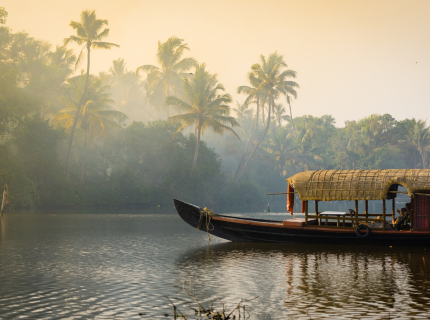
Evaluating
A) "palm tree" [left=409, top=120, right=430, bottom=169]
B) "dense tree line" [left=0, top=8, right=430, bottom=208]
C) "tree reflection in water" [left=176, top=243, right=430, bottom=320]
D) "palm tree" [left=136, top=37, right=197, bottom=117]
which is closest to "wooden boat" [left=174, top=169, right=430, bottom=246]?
"tree reflection in water" [left=176, top=243, right=430, bottom=320]

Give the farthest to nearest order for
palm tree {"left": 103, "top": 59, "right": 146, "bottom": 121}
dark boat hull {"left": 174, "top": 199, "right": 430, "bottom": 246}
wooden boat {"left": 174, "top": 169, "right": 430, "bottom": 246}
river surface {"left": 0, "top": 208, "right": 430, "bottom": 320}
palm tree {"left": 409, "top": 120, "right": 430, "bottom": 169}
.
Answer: palm tree {"left": 103, "top": 59, "right": 146, "bottom": 121}, palm tree {"left": 409, "top": 120, "right": 430, "bottom": 169}, dark boat hull {"left": 174, "top": 199, "right": 430, "bottom": 246}, wooden boat {"left": 174, "top": 169, "right": 430, "bottom": 246}, river surface {"left": 0, "top": 208, "right": 430, "bottom": 320}

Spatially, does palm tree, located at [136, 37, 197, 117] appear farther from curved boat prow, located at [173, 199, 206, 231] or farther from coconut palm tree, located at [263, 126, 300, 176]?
curved boat prow, located at [173, 199, 206, 231]

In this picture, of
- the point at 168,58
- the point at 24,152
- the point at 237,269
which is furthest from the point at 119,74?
the point at 237,269

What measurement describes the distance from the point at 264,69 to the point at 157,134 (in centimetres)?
1539

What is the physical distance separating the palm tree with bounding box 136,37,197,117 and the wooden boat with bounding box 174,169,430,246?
3884cm

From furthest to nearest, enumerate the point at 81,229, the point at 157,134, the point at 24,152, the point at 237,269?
the point at 157,134 → the point at 24,152 → the point at 81,229 → the point at 237,269

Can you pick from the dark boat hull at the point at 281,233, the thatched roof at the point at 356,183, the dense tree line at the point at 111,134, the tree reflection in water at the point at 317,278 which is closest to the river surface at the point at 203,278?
the tree reflection in water at the point at 317,278

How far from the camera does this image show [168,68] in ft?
188

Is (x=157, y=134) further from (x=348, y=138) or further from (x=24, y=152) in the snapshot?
(x=348, y=138)

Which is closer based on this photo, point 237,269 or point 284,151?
point 237,269

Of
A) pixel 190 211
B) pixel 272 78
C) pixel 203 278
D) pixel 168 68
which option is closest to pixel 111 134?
pixel 168 68

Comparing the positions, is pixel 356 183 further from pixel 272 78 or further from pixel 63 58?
pixel 63 58

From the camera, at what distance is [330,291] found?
1129cm

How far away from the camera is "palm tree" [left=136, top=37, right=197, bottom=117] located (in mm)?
56344
